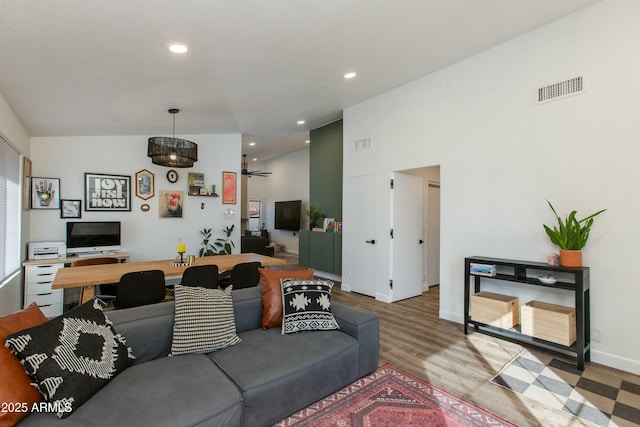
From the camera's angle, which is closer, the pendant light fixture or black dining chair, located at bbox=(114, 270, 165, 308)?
black dining chair, located at bbox=(114, 270, 165, 308)

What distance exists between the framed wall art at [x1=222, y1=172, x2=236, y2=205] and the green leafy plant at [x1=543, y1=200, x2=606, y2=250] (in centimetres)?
520

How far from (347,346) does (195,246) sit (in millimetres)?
4351

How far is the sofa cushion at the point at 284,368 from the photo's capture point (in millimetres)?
1744

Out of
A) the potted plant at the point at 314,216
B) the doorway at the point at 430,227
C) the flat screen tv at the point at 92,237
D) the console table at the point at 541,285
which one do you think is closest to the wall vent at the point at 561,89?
the console table at the point at 541,285

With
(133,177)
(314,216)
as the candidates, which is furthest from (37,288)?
(314,216)

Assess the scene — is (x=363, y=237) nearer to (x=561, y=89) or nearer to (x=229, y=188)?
(x=229, y=188)

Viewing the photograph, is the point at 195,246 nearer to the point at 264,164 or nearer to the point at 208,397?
the point at 208,397

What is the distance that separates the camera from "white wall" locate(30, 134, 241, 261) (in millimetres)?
4582

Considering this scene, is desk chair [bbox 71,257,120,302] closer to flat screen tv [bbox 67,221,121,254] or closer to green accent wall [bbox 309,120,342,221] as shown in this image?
flat screen tv [bbox 67,221,121,254]

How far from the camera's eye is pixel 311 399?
2.02m

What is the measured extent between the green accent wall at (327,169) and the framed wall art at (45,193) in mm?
4548

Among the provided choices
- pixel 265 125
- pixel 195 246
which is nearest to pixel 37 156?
pixel 195 246

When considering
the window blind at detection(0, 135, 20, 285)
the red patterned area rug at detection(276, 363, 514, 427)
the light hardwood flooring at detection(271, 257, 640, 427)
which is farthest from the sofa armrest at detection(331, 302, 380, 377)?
the window blind at detection(0, 135, 20, 285)

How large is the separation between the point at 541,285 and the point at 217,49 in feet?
12.6
